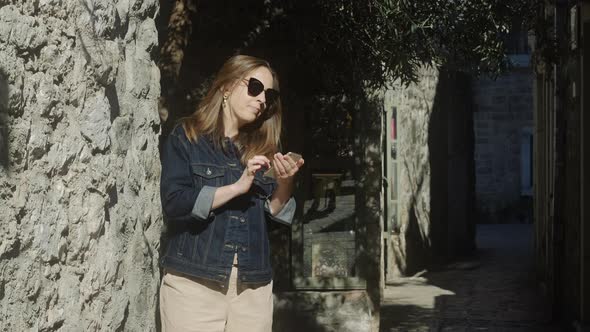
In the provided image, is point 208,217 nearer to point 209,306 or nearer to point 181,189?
point 181,189

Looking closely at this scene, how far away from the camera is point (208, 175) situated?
394cm

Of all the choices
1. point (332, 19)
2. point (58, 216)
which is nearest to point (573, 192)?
point (332, 19)

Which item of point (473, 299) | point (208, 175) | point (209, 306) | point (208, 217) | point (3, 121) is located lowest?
point (473, 299)

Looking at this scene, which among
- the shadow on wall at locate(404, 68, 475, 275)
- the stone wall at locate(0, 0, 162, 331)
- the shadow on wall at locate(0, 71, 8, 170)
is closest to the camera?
the shadow on wall at locate(0, 71, 8, 170)

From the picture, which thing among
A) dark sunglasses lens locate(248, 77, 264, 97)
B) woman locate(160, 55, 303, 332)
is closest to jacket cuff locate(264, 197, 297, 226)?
woman locate(160, 55, 303, 332)

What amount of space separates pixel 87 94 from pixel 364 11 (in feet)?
11.2

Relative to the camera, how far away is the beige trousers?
3820 millimetres

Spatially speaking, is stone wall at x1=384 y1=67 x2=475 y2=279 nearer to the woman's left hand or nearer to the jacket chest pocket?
the jacket chest pocket

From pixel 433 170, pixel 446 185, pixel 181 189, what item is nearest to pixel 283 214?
pixel 181 189

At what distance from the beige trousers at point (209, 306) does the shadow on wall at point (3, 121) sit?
113cm

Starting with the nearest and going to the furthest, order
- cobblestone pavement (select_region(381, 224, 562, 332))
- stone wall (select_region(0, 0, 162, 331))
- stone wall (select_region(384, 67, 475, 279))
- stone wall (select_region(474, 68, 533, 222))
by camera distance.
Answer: stone wall (select_region(0, 0, 162, 331)), cobblestone pavement (select_region(381, 224, 562, 332)), stone wall (select_region(384, 67, 475, 279)), stone wall (select_region(474, 68, 533, 222))

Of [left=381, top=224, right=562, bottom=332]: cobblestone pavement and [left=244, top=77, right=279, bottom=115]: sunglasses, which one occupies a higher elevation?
[left=244, top=77, right=279, bottom=115]: sunglasses

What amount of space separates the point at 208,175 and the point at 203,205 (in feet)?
0.52

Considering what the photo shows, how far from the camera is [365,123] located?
884 centimetres
